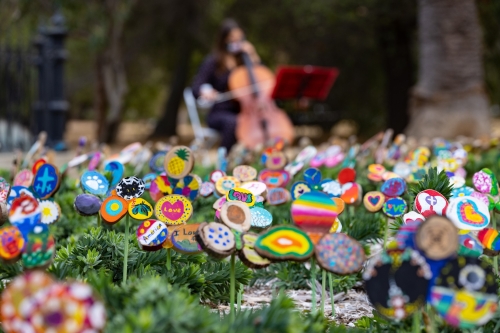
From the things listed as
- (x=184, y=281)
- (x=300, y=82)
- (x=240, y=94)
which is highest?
(x=300, y=82)

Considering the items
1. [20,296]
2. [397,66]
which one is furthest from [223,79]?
[397,66]

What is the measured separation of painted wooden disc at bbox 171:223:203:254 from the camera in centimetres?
201

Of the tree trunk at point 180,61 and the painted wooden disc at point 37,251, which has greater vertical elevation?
the tree trunk at point 180,61

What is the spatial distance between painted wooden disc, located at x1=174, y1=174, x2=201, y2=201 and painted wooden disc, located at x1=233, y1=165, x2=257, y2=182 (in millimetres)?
241

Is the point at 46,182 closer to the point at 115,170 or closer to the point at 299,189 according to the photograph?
the point at 115,170

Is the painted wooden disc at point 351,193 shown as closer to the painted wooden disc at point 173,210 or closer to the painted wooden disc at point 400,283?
the painted wooden disc at point 173,210

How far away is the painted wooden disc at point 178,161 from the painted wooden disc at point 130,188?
1.07 feet

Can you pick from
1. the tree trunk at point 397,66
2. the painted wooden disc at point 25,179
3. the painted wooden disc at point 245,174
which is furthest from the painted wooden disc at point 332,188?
the tree trunk at point 397,66

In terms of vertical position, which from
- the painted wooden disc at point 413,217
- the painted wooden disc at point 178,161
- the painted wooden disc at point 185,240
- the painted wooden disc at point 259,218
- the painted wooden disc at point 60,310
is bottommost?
the painted wooden disc at point 60,310

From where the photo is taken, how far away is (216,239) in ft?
5.95

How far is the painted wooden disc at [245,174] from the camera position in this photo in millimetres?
2844

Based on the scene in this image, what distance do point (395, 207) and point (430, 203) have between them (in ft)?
0.93

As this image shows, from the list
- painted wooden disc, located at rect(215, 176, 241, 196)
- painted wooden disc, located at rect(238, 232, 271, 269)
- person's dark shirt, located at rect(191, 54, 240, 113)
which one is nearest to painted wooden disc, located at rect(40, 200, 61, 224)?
painted wooden disc, located at rect(215, 176, 241, 196)

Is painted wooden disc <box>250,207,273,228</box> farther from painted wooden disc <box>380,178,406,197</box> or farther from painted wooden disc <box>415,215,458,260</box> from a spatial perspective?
painted wooden disc <box>415,215,458,260</box>
